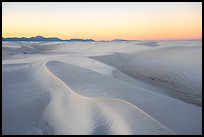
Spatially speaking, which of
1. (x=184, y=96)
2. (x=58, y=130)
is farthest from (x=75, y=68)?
(x=58, y=130)

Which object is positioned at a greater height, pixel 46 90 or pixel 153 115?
pixel 153 115

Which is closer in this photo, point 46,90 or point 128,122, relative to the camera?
point 128,122

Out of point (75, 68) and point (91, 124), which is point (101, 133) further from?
point (75, 68)

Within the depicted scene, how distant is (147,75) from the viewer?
9516mm

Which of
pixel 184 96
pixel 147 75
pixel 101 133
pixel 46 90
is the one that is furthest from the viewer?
pixel 147 75

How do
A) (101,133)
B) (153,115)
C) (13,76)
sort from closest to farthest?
(101,133)
(153,115)
(13,76)

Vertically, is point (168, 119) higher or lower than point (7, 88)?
higher

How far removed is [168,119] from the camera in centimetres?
424

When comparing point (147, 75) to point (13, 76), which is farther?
point (147, 75)

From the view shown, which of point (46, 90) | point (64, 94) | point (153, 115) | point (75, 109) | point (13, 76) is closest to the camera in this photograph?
point (153, 115)

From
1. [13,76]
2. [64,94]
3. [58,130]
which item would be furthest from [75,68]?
[58,130]

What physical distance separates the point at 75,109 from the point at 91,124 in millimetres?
884

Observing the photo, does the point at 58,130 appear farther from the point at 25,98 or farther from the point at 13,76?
the point at 13,76

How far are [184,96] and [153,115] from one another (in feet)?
10.8
